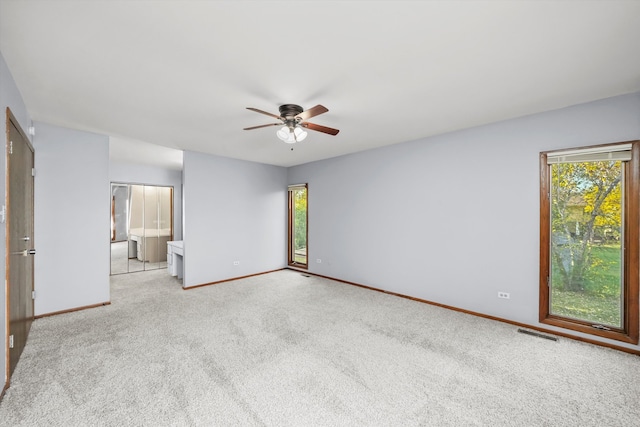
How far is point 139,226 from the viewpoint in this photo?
21.1ft

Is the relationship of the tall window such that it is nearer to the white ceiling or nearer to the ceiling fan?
the white ceiling

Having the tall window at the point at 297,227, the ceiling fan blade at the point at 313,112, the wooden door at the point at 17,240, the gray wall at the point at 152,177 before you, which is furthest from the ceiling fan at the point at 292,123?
the gray wall at the point at 152,177

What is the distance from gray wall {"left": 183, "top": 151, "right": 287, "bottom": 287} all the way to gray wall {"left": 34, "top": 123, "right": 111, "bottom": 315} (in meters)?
1.22

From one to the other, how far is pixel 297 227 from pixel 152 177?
12.1 ft

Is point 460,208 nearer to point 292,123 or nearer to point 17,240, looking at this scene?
point 292,123

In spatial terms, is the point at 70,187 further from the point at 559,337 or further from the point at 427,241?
the point at 559,337

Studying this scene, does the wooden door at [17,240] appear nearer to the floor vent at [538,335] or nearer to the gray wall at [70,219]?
the gray wall at [70,219]

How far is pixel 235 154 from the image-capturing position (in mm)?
5336

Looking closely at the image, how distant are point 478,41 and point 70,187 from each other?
16.2 feet

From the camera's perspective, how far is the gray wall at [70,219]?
3.58 meters

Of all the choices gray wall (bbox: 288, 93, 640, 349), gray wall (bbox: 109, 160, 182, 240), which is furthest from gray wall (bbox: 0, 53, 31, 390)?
gray wall (bbox: 288, 93, 640, 349)

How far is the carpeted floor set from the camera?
1865 millimetres

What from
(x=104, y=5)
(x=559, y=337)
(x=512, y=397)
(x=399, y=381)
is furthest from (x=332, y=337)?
(x=104, y=5)

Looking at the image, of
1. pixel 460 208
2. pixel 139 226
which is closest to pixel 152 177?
pixel 139 226
